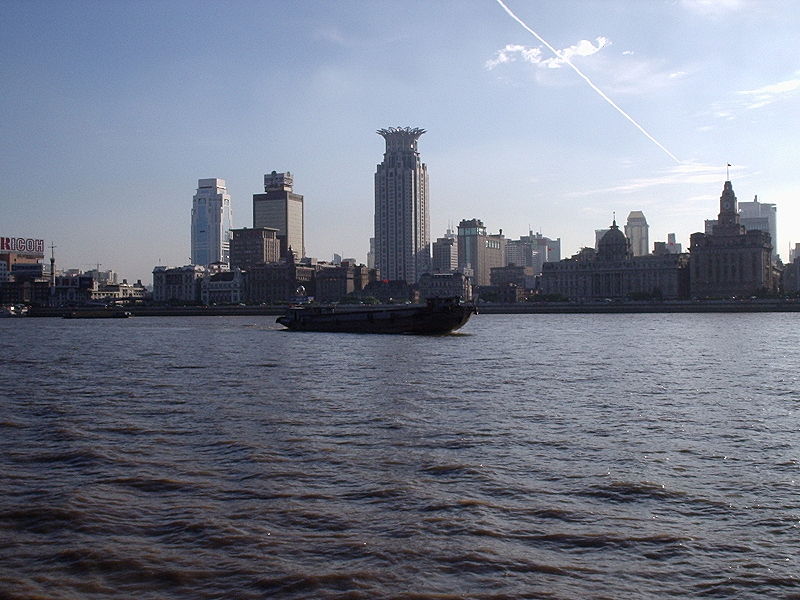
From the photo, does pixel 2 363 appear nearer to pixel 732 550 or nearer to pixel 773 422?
pixel 773 422

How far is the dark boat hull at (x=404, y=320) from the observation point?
353 ft

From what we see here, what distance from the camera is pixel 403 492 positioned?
19.8 meters

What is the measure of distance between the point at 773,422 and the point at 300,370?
1244 inches

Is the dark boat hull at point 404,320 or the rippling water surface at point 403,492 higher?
the dark boat hull at point 404,320

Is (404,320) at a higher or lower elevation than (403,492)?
higher

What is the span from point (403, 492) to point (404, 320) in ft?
299

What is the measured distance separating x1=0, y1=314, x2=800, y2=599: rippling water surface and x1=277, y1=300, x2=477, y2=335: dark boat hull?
64.5 m

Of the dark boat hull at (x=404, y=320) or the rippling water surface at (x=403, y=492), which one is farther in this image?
the dark boat hull at (x=404, y=320)

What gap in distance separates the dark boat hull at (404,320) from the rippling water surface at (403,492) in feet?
211

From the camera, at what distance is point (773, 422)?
3011 centimetres

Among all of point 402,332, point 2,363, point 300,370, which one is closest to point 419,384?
point 300,370

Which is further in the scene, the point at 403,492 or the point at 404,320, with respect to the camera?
the point at 404,320

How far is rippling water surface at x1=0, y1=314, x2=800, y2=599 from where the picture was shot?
1431 cm

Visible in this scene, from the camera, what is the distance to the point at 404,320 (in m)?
111
